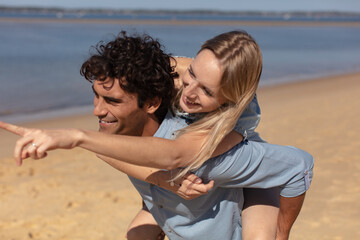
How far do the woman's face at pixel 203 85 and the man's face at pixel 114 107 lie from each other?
1.10 ft

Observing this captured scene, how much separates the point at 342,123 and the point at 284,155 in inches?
243

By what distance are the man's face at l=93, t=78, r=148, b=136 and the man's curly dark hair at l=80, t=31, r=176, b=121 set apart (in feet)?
0.10

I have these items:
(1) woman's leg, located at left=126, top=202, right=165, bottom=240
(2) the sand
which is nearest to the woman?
(1) woman's leg, located at left=126, top=202, right=165, bottom=240

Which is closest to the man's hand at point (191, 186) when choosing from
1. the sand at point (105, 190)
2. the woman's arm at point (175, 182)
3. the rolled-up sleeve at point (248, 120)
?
the woman's arm at point (175, 182)

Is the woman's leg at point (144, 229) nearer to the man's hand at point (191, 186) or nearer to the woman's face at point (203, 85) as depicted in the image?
the man's hand at point (191, 186)

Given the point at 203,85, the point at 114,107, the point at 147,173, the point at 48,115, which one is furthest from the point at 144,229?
the point at 48,115

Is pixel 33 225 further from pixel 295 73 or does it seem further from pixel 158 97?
pixel 295 73

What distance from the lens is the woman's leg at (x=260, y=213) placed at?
2.91 metres

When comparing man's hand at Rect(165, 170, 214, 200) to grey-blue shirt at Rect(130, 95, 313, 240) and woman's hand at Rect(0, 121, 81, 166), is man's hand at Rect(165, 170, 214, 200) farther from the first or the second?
woman's hand at Rect(0, 121, 81, 166)

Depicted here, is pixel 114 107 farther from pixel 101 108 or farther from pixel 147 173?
pixel 147 173

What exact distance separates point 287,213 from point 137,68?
4.08ft

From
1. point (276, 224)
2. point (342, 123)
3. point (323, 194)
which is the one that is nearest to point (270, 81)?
point (342, 123)

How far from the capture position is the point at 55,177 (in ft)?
20.7

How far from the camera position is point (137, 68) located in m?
2.79
